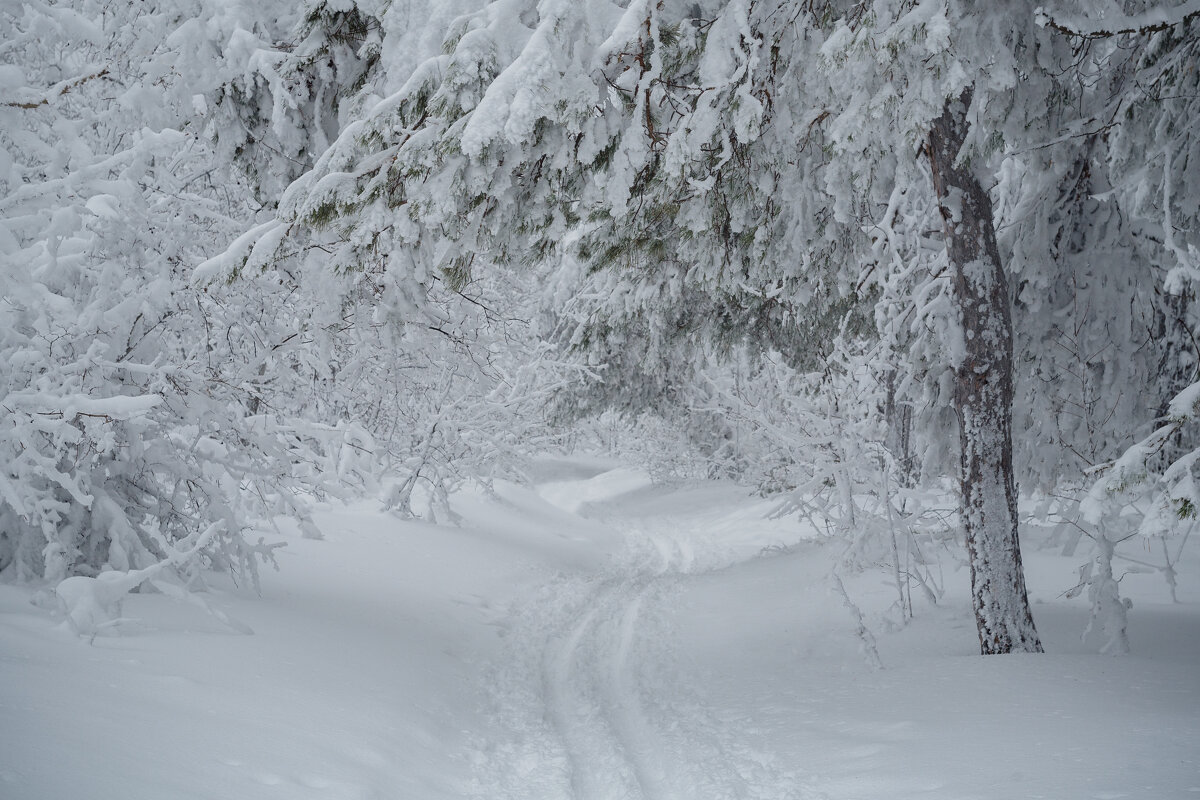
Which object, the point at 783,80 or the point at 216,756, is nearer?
the point at 216,756

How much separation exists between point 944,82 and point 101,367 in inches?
248

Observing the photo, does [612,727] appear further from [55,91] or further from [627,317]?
[627,317]

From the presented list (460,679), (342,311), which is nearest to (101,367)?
(342,311)

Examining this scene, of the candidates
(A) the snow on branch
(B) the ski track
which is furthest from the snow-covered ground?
(A) the snow on branch

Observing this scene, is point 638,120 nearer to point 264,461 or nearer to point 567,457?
Result: point 264,461

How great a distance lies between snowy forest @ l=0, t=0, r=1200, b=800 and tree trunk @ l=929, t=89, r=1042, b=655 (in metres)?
0.03

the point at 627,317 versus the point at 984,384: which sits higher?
the point at 627,317

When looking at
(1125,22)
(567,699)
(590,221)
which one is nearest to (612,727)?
(567,699)

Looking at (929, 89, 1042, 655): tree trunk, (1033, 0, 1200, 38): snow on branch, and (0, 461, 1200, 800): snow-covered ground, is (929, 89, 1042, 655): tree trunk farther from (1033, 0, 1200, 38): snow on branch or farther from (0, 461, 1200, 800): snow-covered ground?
(1033, 0, 1200, 38): snow on branch

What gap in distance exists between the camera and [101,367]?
611 cm

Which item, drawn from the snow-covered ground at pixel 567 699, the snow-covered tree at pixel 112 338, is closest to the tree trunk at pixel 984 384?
the snow-covered ground at pixel 567 699

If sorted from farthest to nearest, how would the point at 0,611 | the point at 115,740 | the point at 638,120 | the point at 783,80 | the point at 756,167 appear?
the point at 756,167
the point at 783,80
the point at 0,611
the point at 638,120
the point at 115,740

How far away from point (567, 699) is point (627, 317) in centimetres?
531

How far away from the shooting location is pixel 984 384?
6.46 metres
